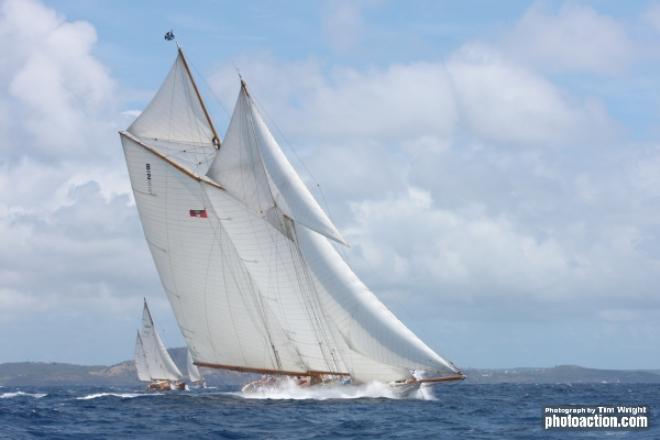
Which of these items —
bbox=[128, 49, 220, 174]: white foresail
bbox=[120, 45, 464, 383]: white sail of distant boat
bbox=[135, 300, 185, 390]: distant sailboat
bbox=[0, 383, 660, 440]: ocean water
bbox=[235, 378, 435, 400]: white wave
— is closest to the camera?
bbox=[0, 383, 660, 440]: ocean water

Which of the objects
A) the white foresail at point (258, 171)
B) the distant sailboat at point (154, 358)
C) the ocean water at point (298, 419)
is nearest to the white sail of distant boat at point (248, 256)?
the white foresail at point (258, 171)

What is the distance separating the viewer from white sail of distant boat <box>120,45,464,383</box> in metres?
66.3

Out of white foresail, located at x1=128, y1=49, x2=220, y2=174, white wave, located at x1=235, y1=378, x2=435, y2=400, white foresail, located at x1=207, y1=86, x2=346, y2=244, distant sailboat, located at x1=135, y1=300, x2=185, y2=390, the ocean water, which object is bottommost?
the ocean water

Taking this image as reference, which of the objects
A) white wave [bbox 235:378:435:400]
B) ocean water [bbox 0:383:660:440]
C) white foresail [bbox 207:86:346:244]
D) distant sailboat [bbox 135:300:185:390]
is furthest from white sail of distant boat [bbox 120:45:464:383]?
distant sailboat [bbox 135:300:185:390]

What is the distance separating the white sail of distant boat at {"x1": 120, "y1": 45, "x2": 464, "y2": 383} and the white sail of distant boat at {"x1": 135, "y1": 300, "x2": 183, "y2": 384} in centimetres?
5686

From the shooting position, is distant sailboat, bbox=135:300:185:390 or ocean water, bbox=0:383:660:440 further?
distant sailboat, bbox=135:300:185:390

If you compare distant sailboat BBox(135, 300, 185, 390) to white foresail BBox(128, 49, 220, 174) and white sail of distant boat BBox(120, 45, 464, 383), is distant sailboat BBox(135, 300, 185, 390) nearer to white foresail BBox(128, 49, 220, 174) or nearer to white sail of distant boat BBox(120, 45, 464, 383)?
white sail of distant boat BBox(120, 45, 464, 383)

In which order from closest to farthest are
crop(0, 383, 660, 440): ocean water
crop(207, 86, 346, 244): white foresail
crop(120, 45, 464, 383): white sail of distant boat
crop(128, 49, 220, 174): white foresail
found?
crop(0, 383, 660, 440): ocean water < crop(207, 86, 346, 244): white foresail < crop(120, 45, 464, 383): white sail of distant boat < crop(128, 49, 220, 174): white foresail

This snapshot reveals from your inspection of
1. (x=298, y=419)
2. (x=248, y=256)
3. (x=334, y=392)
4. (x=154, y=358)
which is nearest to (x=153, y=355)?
(x=154, y=358)

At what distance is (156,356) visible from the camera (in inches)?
5217

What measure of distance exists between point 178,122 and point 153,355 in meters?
66.8

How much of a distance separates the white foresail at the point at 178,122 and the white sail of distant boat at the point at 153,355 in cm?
5939

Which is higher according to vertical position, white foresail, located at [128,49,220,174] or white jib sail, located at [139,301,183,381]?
white foresail, located at [128,49,220,174]

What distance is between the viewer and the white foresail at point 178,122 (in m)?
71.6
